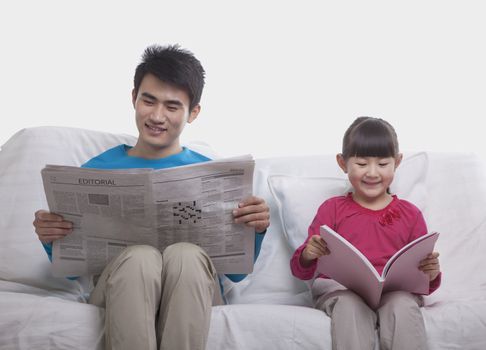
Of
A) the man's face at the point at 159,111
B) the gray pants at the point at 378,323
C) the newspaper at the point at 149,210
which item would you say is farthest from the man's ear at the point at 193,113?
the gray pants at the point at 378,323

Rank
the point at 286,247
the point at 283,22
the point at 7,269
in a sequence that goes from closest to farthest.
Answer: the point at 7,269, the point at 286,247, the point at 283,22

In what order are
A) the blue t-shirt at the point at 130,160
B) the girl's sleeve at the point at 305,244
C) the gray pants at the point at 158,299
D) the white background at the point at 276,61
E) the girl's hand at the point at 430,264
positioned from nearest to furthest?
1. the gray pants at the point at 158,299
2. the girl's hand at the point at 430,264
3. the girl's sleeve at the point at 305,244
4. the blue t-shirt at the point at 130,160
5. the white background at the point at 276,61

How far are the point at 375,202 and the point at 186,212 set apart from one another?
608 mm

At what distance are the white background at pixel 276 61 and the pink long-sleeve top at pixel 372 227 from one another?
2.33 feet

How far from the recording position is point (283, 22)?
239 cm

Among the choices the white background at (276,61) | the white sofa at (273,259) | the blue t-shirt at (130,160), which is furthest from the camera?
the white background at (276,61)

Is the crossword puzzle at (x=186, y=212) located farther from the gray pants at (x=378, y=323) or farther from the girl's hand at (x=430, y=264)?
the girl's hand at (x=430, y=264)

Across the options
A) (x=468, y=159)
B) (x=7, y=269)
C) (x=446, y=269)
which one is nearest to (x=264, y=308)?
(x=446, y=269)

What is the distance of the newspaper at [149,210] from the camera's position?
1434 millimetres

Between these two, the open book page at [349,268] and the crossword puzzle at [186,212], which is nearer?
the open book page at [349,268]

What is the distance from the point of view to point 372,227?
5.54 ft

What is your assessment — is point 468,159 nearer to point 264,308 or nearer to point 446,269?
point 446,269

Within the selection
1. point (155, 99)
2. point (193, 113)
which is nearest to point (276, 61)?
point (193, 113)

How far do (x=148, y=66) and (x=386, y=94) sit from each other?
1054mm
